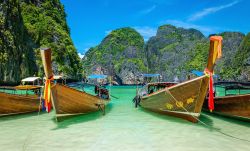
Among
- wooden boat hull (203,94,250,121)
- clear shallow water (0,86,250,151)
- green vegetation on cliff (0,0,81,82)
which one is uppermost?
green vegetation on cliff (0,0,81,82)

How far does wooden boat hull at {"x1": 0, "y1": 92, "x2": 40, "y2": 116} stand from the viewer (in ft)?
41.9

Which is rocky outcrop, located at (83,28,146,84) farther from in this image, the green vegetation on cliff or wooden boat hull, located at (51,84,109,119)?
wooden boat hull, located at (51,84,109,119)

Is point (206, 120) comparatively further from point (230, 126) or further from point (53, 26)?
point (53, 26)

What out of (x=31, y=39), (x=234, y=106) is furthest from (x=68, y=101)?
(x=31, y=39)

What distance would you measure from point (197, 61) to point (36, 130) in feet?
463

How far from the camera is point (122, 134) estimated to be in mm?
10406

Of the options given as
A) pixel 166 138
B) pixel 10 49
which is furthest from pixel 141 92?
pixel 10 49

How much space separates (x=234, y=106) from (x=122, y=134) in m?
4.88

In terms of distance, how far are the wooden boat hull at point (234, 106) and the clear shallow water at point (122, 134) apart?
1.32 ft

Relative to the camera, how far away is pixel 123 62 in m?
156

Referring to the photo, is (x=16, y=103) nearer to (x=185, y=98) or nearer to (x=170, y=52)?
(x=185, y=98)

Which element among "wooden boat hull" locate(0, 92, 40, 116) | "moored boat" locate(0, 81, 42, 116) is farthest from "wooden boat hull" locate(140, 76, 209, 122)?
"wooden boat hull" locate(0, 92, 40, 116)

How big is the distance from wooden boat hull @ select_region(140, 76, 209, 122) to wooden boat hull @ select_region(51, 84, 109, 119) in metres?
3.67

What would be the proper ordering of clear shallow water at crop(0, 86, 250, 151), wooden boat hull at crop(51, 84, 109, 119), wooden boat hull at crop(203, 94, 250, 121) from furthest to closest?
wooden boat hull at crop(51, 84, 109, 119), wooden boat hull at crop(203, 94, 250, 121), clear shallow water at crop(0, 86, 250, 151)
